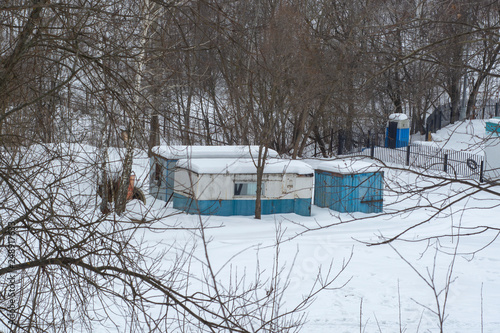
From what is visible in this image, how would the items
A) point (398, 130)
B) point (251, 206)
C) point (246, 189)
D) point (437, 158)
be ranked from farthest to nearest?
point (398, 130)
point (437, 158)
point (251, 206)
point (246, 189)

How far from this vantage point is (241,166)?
17672mm

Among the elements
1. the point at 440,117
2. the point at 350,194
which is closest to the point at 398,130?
the point at 440,117

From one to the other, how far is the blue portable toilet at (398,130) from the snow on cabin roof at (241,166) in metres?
11.1

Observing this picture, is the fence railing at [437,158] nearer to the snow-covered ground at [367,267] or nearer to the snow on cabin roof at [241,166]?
the snow on cabin roof at [241,166]

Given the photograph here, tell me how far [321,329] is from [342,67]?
13371 millimetres

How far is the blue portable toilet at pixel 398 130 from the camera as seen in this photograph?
27.8 m

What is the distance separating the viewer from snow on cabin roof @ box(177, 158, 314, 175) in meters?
17.2

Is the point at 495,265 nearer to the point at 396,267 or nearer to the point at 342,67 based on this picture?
the point at 396,267

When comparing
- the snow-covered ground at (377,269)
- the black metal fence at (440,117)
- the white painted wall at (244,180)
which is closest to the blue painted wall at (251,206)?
the white painted wall at (244,180)

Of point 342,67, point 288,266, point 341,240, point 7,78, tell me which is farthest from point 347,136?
point 7,78

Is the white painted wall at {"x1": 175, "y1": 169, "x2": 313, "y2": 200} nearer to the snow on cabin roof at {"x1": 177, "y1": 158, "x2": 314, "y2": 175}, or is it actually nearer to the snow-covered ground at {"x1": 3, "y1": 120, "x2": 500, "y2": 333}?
the snow on cabin roof at {"x1": 177, "y1": 158, "x2": 314, "y2": 175}

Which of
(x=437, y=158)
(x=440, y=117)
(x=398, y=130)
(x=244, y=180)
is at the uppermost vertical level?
(x=440, y=117)

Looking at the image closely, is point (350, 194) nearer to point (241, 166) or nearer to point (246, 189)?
point (246, 189)

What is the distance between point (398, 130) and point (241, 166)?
1270 cm
